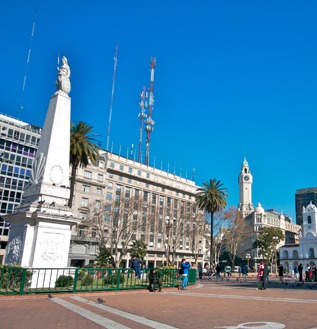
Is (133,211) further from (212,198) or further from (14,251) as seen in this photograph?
(14,251)

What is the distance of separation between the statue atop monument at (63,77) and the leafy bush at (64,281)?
1017cm

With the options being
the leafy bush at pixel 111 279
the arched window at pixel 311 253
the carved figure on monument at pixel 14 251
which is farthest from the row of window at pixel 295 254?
the carved figure on monument at pixel 14 251

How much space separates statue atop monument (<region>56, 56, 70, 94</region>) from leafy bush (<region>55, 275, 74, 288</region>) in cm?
1017

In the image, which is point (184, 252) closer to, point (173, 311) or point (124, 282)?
point (124, 282)

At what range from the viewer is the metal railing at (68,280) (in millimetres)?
12992

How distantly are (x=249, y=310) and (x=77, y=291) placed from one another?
7.49 m

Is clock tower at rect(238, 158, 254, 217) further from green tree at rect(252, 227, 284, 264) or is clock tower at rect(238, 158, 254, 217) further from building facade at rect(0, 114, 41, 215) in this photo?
building facade at rect(0, 114, 41, 215)

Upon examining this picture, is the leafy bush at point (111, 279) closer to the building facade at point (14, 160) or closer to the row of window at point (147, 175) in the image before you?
the building facade at point (14, 160)

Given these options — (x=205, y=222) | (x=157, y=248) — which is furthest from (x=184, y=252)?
(x=205, y=222)

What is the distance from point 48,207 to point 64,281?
3.58 m

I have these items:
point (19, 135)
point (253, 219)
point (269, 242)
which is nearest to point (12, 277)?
point (19, 135)

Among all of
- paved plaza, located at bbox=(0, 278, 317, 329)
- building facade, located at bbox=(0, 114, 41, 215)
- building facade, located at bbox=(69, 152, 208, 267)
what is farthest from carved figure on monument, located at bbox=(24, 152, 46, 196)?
building facade, located at bbox=(0, 114, 41, 215)

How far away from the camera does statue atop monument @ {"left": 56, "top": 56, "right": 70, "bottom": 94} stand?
19.4 meters

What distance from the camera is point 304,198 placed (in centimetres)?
13125
